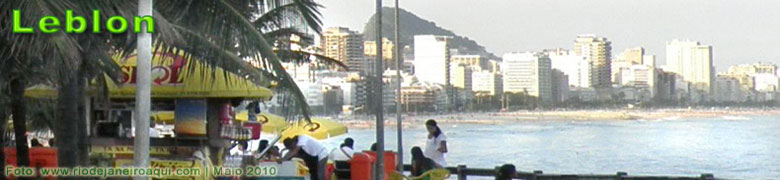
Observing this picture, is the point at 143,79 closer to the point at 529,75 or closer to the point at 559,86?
the point at 529,75

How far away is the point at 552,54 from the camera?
85250 mm

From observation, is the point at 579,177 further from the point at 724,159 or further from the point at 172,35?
the point at 724,159

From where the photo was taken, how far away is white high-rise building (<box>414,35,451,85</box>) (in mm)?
49466

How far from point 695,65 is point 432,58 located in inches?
1467

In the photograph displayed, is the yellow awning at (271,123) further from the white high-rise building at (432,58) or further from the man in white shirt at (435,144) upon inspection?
the white high-rise building at (432,58)

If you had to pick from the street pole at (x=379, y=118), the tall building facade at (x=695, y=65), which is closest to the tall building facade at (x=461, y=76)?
the tall building facade at (x=695, y=65)

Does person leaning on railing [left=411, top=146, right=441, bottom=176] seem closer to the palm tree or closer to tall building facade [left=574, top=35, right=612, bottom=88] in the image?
the palm tree

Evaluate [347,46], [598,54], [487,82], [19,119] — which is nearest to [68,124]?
[19,119]

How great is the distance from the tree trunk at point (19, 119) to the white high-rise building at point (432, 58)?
110 ft

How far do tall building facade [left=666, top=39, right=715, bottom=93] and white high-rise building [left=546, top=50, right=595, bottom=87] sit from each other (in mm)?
7367

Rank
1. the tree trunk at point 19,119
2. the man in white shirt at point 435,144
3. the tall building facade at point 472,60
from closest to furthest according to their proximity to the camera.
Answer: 1. the tree trunk at point 19,119
2. the man in white shirt at point 435,144
3. the tall building facade at point 472,60

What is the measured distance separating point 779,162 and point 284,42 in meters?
50.7

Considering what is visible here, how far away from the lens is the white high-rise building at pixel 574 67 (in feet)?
251

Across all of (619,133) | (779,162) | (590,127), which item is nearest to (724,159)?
(779,162)
